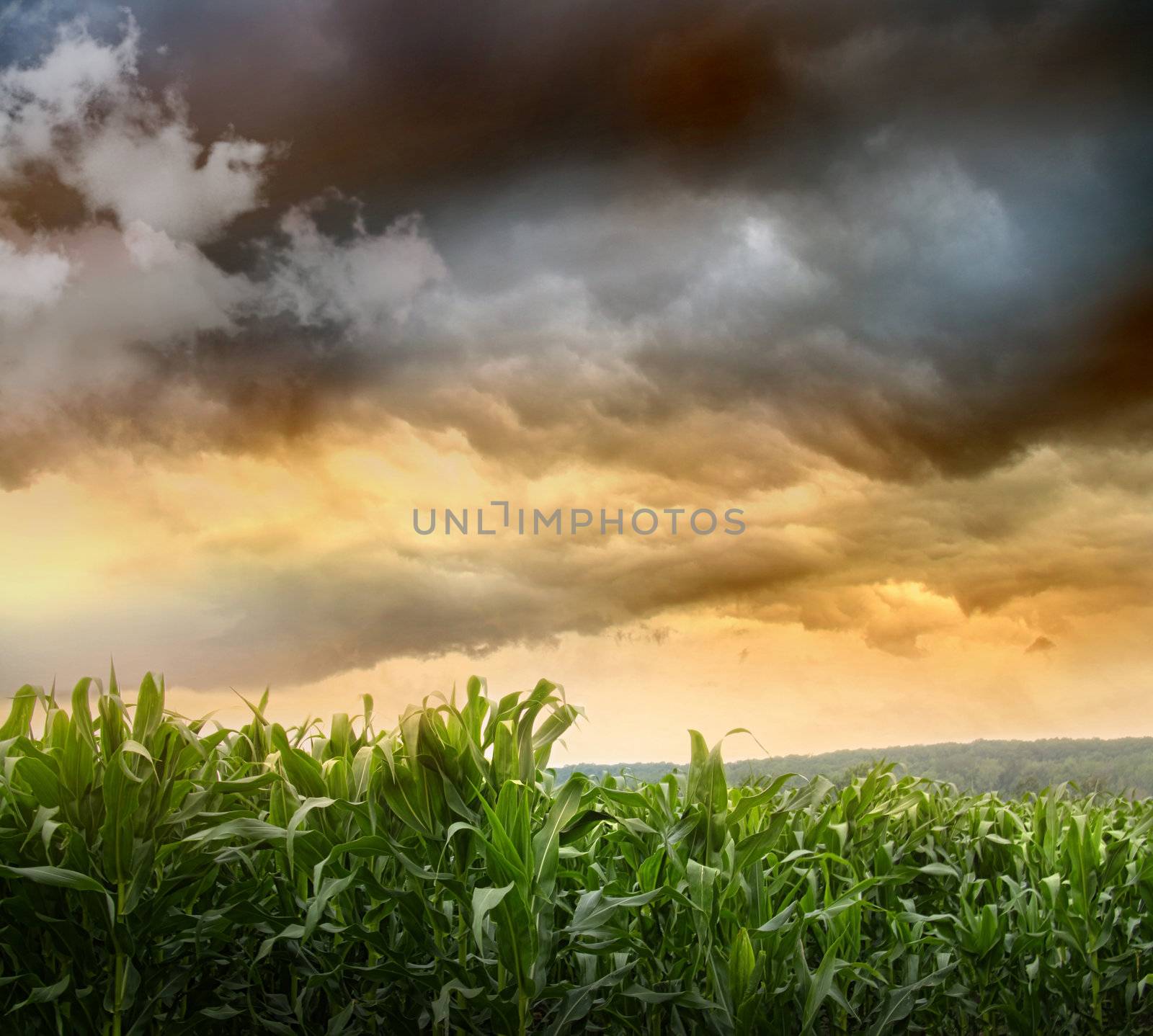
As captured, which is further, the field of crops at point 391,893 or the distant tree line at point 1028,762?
the distant tree line at point 1028,762

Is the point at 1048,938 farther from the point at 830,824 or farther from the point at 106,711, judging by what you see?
the point at 106,711

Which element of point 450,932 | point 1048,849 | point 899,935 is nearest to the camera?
point 450,932

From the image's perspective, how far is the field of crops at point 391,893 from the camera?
1.44m

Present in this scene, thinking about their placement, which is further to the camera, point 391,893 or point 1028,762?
point 1028,762

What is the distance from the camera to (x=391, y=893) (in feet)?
4.62

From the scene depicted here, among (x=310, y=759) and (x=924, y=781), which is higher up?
(x=310, y=759)

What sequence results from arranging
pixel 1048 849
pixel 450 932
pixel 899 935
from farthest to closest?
pixel 1048 849 → pixel 899 935 → pixel 450 932

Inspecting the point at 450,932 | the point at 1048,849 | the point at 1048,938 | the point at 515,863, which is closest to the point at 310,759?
the point at 450,932

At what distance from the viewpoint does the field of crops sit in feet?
4.71

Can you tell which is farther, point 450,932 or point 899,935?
point 899,935

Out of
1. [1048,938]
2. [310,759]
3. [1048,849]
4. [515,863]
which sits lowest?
[1048,938]

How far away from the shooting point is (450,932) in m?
1.53

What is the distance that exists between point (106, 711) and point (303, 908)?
466mm

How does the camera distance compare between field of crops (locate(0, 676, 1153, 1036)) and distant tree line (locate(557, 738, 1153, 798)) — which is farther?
distant tree line (locate(557, 738, 1153, 798))
